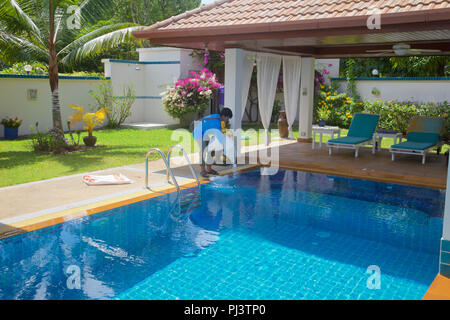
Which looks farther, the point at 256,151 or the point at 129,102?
the point at 129,102

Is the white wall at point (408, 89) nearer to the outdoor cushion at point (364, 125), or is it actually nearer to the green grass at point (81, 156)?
the green grass at point (81, 156)

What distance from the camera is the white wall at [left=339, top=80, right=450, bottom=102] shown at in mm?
17578

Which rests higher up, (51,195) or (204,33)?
(204,33)

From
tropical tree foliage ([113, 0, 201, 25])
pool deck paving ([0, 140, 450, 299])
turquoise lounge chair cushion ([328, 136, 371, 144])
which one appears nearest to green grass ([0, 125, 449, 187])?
pool deck paving ([0, 140, 450, 299])

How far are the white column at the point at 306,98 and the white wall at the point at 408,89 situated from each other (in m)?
5.52

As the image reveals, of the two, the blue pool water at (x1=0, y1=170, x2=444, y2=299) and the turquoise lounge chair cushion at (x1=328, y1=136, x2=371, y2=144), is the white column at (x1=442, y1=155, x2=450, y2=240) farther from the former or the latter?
the turquoise lounge chair cushion at (x1=328, y1=136, x2=371, y2=144)

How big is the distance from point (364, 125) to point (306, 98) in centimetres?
292

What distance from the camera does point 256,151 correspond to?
12.6m

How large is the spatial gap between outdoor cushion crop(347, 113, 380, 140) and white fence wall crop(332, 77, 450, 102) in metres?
6.59

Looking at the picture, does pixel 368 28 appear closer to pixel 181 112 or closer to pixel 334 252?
pixel 334 252

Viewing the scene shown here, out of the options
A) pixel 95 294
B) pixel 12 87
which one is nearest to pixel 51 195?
pixel 95 294
